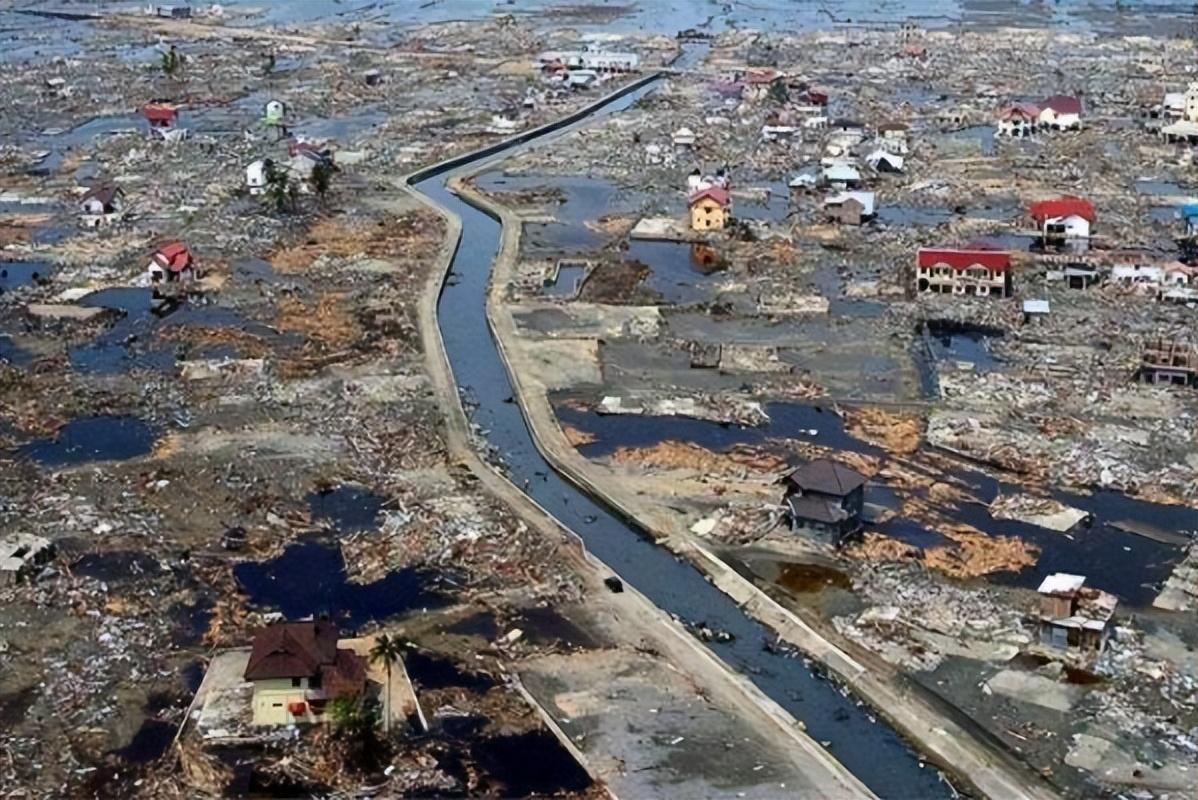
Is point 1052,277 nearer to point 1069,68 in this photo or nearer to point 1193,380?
point 1193,380

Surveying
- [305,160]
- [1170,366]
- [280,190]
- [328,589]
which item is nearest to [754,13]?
[305,160]

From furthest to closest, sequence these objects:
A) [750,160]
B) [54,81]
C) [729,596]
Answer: [54,81], [750,160], [729,596]

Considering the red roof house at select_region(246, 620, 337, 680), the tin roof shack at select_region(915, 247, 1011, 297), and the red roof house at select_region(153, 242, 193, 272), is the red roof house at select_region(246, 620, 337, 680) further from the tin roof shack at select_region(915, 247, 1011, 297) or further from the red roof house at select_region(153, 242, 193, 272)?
the tin roof shack at select_region(915, 247, 1011, 297)

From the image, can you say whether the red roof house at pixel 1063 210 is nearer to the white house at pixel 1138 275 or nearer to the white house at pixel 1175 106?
the white house at pixel 1138 275

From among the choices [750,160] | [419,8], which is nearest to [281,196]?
[750,160]

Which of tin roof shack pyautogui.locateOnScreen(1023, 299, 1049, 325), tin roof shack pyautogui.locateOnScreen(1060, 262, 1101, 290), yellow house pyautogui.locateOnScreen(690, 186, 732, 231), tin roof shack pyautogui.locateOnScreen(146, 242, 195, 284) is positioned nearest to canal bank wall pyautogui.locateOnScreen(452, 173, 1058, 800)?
tin roof shack pyautogui.locateOnScreen(146, 242, 195, 284)

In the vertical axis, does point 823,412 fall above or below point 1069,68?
below
